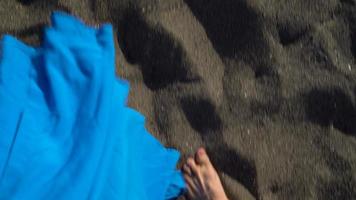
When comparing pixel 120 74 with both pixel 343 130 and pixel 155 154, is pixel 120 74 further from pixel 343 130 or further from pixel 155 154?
pixel 343 130

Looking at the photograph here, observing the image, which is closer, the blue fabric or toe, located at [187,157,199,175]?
the blue fabric

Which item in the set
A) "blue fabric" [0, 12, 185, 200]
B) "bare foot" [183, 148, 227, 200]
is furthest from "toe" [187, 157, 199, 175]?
"blue fabric" [0, 12, 185, 200]

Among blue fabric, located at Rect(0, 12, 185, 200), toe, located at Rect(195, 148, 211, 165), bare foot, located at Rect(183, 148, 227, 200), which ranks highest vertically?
blue fabric, located at Rect(0, 12, 185, 200)

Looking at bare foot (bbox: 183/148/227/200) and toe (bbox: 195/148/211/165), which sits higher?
toe (bbox: 195/148/211/165)

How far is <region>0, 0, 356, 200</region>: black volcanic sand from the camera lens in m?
1.37

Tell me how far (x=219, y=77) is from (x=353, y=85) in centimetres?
39

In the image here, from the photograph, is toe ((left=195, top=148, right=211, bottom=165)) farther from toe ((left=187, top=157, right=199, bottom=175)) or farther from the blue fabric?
the blue fabric

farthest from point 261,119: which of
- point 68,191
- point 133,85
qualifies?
point 68,191

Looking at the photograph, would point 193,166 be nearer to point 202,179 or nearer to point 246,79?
point 202,179

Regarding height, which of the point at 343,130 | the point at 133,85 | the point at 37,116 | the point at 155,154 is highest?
the point at 37,116

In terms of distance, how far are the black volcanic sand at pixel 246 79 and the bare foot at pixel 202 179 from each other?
3 centimetres

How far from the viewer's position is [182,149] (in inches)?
54.9

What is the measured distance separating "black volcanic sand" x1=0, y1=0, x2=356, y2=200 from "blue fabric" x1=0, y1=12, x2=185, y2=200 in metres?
0.12

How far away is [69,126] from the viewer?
115 cm
